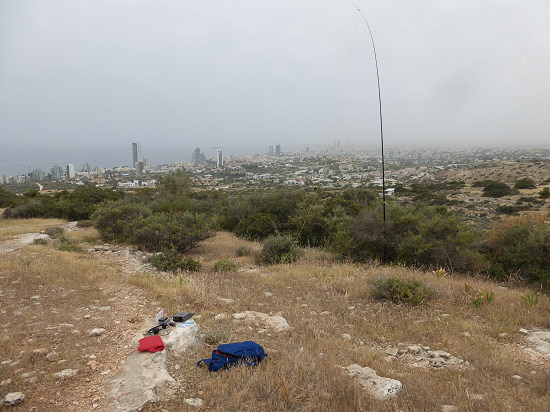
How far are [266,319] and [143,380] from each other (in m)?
2.62

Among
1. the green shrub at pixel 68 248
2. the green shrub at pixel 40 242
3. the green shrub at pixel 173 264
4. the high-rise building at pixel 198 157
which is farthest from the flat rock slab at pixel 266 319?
the high-rise building at pixel 198 157

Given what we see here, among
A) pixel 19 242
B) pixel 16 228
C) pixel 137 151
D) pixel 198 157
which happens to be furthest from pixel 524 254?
pixel 137 151

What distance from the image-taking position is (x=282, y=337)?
484 centimetres

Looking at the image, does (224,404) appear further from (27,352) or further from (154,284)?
(154,284)

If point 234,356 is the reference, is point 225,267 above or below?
below

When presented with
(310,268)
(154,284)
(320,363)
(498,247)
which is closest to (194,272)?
(154,284)

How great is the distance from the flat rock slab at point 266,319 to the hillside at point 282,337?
145 millimetres

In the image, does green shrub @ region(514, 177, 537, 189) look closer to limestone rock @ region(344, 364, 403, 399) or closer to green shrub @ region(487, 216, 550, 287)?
green shrub @ region(487, 216, 550, 287)

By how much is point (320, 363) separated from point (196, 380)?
1.43 m

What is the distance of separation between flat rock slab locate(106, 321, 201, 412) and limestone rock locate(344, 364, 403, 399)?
2035 millimetres

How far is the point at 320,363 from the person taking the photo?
12.5ft

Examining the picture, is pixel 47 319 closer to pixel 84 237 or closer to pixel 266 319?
pixel 266 319

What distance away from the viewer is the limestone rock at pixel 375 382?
10.7ft

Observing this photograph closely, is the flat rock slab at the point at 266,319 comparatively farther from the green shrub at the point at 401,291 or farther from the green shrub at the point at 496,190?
the green shrub at the point at 496,190
